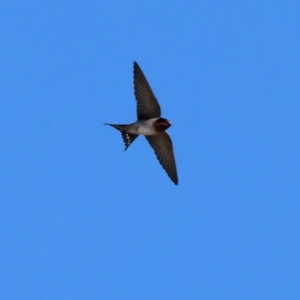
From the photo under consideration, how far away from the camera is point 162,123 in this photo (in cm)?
1497

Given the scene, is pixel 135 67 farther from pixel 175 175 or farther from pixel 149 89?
pixel 175 175

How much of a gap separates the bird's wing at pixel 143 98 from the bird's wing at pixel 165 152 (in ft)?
1.51

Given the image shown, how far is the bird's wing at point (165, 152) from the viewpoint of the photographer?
50.4ft

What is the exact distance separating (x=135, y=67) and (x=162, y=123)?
0.69 m

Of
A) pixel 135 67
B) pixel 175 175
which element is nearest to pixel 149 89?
pixel 135 67

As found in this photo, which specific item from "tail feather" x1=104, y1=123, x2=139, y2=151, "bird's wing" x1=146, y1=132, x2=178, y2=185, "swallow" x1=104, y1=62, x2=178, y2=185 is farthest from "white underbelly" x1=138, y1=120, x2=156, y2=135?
"bird's wing" x1=146, y1=132, x2=178, y2=185

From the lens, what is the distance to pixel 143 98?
14.9m

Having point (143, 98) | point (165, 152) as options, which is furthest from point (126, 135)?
point (165, 152)

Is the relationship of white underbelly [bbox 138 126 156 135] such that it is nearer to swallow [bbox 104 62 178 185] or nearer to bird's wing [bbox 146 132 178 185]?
swallow [bbox 104 62 178 185]

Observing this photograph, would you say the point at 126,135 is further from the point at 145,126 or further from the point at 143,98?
the point at 143,98

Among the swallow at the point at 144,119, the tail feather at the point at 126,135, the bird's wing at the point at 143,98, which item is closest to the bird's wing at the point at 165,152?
the swallow at the point at 144,119

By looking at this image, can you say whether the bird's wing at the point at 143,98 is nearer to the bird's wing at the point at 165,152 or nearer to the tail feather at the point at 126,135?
the tail feather at the point at 126,135

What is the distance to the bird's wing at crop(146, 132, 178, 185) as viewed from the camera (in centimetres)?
1537

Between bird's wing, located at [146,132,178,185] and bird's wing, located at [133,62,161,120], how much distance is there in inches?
18.2
